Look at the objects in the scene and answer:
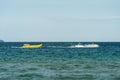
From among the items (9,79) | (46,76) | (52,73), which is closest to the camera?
(9,79)

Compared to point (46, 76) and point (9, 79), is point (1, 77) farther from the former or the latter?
point (46, 76)

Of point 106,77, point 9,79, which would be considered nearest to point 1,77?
point 9,79

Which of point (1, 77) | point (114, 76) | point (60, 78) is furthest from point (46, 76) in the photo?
point (114, 76)

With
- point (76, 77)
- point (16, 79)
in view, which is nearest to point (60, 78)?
point (76, 77)

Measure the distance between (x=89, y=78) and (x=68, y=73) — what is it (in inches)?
164

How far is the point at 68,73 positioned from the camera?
3600 centimetres

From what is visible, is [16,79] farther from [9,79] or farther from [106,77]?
[106,77]

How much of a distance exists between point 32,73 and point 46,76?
2889 millimetres

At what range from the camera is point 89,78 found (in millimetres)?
32188

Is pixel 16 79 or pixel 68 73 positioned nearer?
pixel 16 79

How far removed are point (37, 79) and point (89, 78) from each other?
433 centimetres

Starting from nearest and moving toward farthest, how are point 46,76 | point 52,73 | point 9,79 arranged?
1. point 9,79
2. point 46,76
3. point 52,73

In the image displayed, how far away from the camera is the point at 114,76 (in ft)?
110

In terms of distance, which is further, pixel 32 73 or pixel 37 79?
pixel 32 73
